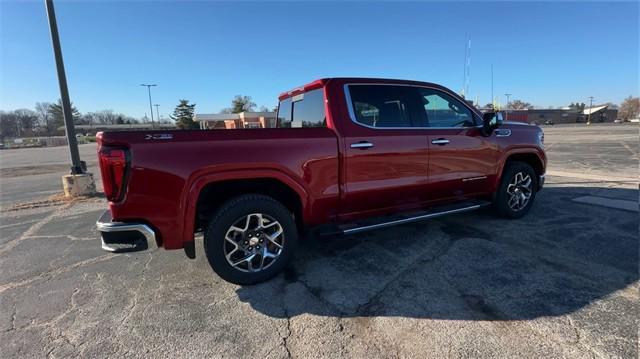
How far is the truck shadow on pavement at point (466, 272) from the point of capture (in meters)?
2.82

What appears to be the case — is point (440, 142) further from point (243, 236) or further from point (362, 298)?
point (243, 236)

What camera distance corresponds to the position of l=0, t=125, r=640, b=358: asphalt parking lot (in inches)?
94.7

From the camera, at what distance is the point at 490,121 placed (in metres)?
4.43

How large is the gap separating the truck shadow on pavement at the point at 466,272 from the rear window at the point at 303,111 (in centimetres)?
158

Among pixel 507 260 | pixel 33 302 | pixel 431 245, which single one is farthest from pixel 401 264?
pixel 33 302

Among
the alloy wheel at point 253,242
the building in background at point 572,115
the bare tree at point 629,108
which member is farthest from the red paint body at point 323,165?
the bare tree at point 629,108

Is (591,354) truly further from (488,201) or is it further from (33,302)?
(33,302)

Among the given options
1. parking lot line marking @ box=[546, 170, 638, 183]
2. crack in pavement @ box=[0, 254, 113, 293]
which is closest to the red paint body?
crack in pavement @ box=[0, 254, 113, 293]

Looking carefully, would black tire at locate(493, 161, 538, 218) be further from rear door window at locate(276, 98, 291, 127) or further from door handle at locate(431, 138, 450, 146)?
Result: rear door window at locate(276, 98, 291, 127)

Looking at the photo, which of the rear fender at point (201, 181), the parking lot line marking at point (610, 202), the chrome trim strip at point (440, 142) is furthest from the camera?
the parking lot line marking at point (610, 202)

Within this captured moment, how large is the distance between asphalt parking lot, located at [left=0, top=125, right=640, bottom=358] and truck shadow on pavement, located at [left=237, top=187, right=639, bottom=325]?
2 centimetres

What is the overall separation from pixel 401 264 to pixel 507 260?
114 centimetres

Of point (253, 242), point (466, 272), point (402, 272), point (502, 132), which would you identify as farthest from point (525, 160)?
point (253, 242)

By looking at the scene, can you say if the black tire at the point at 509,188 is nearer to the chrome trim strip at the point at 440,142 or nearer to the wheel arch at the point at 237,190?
the chrome trim strip at the point at 440,142
